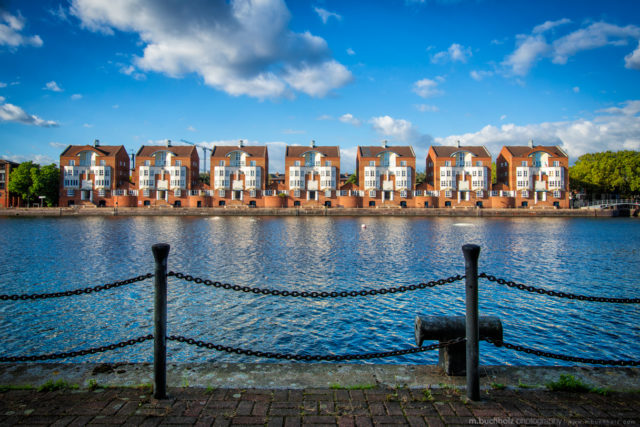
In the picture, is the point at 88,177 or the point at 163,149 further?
the point at 163,149

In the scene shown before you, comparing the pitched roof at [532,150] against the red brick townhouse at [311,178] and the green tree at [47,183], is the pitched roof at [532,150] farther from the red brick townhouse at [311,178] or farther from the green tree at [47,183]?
the green tree at [47,183]

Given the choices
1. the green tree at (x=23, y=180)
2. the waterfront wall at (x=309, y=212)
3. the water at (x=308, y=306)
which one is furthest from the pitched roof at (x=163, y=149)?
the water at (x=308, y=306)

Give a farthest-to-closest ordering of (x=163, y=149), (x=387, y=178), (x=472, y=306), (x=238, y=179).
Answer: (x=163, y=149)
(x=387, y=178)
(x=238, y=179)
(x=472, y=306)

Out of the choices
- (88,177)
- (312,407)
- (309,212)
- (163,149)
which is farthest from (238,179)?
(312,407)

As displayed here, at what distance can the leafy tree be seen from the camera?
94812 millimetres

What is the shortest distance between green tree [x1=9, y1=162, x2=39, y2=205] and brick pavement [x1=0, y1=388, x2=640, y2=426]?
364ft

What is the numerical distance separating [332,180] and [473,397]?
91.5 m

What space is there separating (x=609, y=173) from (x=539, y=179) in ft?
69.9

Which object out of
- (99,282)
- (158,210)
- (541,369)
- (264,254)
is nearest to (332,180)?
(158,210)

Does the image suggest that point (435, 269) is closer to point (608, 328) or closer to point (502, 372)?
point (608, 328)

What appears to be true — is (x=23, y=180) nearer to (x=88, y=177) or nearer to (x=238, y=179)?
(x=88, y=177)

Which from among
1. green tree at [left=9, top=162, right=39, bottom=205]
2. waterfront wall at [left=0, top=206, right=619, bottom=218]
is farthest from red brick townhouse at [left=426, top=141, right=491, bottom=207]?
green tree at [left=9, top=162, right=39, bottom=205]

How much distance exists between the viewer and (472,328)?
4.48 metres

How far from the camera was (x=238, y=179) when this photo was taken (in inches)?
3750
